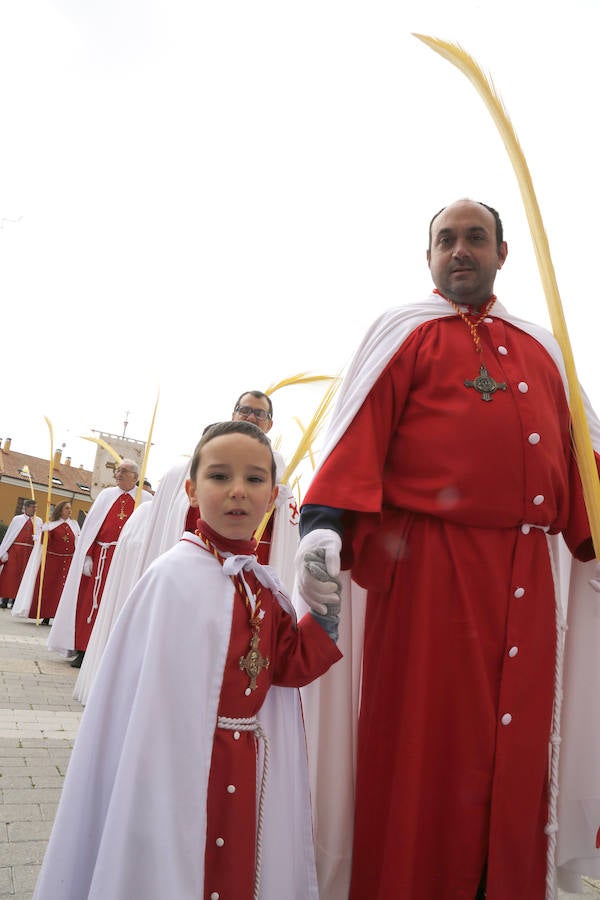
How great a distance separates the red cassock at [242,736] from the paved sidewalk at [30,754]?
2.92ft

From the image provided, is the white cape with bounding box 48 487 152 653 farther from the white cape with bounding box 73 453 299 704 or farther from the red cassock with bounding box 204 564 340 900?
the red cassock with bounding box 204 564 340 900

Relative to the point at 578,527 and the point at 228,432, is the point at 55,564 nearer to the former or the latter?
the point at 228,432

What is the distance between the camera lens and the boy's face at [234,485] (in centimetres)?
203

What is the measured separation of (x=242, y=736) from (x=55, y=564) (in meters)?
10.9

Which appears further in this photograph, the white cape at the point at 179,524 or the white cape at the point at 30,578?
the white cape at the point at 30,578

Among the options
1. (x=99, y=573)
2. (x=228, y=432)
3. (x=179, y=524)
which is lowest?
(x=99, y=573)

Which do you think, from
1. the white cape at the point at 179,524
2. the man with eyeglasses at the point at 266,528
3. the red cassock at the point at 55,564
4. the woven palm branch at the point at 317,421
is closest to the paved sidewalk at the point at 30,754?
the white cape at the point at 179,524

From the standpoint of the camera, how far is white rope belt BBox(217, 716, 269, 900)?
189 centimetres

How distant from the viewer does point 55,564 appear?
12117mm

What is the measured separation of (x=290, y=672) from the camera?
2033mm

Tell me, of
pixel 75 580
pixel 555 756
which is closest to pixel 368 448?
pixel 555 756

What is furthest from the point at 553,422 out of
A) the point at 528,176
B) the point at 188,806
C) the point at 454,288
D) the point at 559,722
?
the point at 188,806

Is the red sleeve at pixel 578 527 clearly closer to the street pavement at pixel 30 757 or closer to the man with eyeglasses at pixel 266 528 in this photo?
the street pavement at pixel 30 757

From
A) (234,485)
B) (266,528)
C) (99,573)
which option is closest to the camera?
(234,485)
